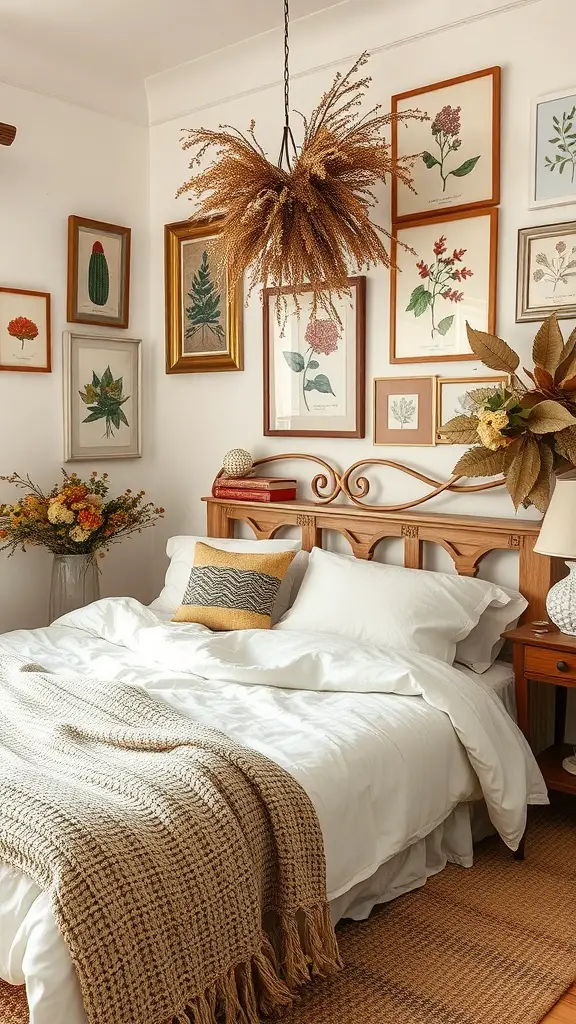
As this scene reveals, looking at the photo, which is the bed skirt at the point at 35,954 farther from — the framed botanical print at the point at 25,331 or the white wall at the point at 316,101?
the framed botanical print at the point at 25,331

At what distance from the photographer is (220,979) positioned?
177 centimetres

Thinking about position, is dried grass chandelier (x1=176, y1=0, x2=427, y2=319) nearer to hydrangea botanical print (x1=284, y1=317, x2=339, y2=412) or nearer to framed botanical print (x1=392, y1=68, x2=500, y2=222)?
framed botanical print (x1=392, y1=68, x2=500, y2=222)

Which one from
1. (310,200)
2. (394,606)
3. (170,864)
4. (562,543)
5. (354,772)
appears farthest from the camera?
(310,200)

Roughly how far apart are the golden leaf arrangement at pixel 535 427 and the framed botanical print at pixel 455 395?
0.84 ft

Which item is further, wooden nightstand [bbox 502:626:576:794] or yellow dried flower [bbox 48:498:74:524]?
yellow dried flower [bbox 48:498:74:524]

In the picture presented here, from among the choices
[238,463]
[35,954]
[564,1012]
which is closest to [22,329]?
[238,463]

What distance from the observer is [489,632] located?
299 cm

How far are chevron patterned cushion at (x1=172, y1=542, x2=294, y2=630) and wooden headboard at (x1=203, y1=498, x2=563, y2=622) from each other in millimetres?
259

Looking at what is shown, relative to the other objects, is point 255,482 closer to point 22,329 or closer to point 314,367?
point 314,367

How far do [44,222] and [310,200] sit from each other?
1.38 meters

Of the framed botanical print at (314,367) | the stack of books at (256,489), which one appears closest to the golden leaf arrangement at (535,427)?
the framed botanical print at (314,367)

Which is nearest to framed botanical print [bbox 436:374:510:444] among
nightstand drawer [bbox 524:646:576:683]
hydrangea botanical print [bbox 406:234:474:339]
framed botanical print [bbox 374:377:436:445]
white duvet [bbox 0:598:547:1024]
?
framed botanical print [bbox 374:377:436:445]

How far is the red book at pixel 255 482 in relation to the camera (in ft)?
12.1

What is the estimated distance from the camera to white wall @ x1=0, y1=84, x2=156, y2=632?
12.3 feet
